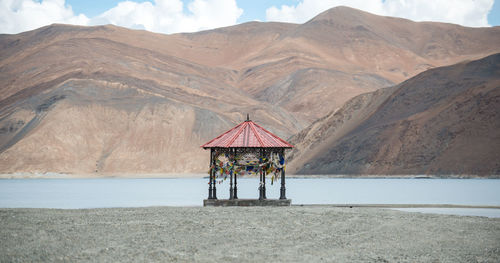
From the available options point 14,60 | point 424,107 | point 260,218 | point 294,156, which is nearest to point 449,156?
point 424,107

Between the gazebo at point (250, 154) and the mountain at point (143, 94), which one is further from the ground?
the mountain at point (143, 94)

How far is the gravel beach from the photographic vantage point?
15.9 m

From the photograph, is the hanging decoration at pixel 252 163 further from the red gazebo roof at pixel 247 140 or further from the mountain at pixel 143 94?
the mountain at pixel 143 94

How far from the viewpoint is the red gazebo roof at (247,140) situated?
2814cm

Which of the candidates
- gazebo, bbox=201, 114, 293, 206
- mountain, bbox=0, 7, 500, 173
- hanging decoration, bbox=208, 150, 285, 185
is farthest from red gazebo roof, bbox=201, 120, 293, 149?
mountain, bbox=0, 7, 500, 173

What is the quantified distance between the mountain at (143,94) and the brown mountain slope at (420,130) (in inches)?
928

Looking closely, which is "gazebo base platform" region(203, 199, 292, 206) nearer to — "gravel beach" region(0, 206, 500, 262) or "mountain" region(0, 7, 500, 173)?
"gravel beach" region(0, 206, 500, 262)

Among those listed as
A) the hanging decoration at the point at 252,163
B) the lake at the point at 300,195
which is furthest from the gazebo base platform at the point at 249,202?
the lake at the point at 300,195

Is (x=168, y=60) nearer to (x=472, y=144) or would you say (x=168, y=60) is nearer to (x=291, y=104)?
(x=291, y=104)

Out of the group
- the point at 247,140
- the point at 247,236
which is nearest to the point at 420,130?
the point at 247,140

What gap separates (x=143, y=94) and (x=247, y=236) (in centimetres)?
10766

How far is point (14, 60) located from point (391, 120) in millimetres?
107505

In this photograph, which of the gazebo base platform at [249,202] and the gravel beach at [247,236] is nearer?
the gravel beach at [247,236]

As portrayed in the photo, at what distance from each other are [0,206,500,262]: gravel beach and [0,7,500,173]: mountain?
3181 inches
